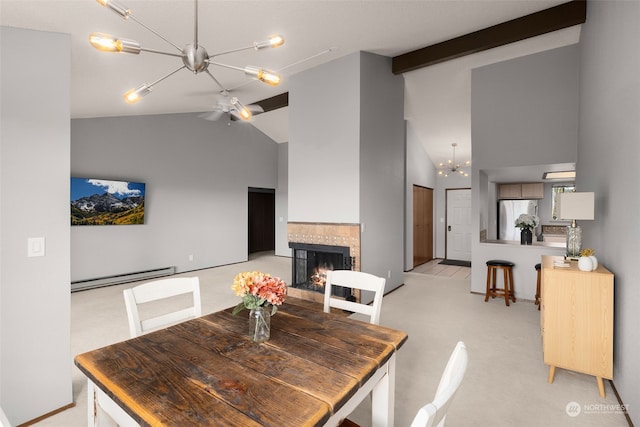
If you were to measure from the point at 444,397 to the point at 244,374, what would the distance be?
68 cm

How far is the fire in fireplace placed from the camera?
428cm

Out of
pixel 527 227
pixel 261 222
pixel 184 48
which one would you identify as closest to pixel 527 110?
pixel 527 227

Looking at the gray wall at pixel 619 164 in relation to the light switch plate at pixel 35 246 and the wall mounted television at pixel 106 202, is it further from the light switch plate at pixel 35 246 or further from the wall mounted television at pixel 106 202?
the wall mounted television at pixel 106 202

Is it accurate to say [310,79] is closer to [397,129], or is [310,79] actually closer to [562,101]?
[397,129]

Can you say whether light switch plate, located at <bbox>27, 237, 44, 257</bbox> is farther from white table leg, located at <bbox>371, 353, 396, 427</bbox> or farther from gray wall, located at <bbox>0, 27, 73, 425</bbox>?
white table leg, located at <bbox>371, 353, 396, 427</bbox>

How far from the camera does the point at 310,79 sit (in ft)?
15.1

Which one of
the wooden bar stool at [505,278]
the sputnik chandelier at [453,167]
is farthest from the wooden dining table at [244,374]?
the sputnik chandelier at [453,167]

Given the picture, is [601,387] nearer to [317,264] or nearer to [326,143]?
[317,264]

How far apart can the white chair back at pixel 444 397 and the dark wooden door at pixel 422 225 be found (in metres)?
6.30

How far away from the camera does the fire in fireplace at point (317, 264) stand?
4.28 m

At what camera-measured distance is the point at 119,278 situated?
540cm

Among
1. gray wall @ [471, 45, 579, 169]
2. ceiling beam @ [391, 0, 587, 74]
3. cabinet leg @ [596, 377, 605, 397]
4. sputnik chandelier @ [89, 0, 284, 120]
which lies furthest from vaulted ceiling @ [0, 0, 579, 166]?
cabinet leg @ [596, 377, 605, 397]

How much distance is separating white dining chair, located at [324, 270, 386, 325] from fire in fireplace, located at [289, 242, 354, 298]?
214 cm

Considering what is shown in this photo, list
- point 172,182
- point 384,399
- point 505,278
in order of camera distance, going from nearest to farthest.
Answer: point 384,399, point 505,278, point 172,182
